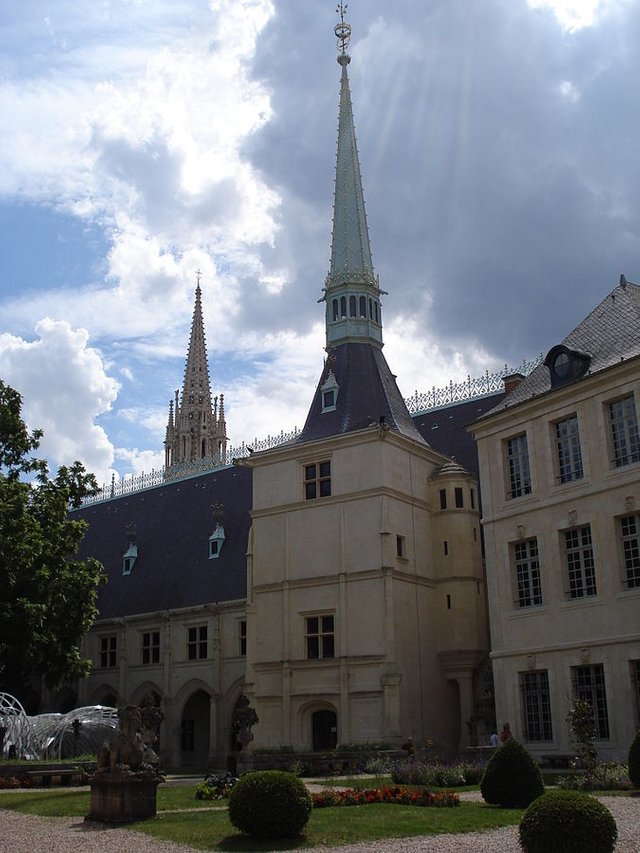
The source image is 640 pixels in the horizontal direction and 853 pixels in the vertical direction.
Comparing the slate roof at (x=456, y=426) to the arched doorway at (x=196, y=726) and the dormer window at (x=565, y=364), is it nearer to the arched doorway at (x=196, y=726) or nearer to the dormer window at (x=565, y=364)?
the dormer window at (x=565, y=364)

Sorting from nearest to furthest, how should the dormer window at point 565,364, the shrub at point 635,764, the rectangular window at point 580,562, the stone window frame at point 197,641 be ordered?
1. the shrub at point 635,764
2. the rectangular window at point 580,562
3. the dormer window at point 565,364
4. the stone window frame at point 197,641

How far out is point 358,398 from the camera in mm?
42406

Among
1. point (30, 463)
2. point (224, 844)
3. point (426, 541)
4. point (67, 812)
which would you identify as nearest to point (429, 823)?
point (224, 844)

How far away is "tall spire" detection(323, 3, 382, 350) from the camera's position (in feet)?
150

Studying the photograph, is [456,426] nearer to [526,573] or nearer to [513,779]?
[526,573]

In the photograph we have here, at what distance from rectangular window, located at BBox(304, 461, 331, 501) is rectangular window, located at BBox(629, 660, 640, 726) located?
52.5ft

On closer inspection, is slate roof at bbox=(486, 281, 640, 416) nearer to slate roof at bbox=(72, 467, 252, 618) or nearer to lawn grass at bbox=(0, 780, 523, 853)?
lawn grass at bbox=(0, 780, 523, 853)

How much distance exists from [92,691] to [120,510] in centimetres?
1284

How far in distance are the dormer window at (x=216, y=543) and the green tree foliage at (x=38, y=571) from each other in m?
10.6

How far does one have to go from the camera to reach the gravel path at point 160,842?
1407cm

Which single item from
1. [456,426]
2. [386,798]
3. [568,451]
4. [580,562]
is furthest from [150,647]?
[386,798]

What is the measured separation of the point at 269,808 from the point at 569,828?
520 cm

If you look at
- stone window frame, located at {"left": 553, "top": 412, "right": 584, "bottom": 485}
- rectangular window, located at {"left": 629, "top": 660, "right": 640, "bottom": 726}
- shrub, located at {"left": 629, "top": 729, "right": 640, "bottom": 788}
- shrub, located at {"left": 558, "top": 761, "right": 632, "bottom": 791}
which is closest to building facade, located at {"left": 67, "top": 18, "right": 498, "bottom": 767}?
stone window frame, located at {"left": 553, "top": 412, "right": 584, "bottom": 485}

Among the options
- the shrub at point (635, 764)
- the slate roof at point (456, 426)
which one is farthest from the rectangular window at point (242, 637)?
the shrub at point (635, 764)
